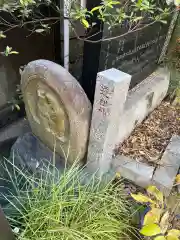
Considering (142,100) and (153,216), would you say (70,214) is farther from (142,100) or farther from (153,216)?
(142,100)

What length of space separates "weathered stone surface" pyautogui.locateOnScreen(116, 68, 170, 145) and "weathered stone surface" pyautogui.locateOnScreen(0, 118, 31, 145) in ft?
4.59

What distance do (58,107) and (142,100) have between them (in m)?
0.93

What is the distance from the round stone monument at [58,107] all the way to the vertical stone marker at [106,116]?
0.30 ft

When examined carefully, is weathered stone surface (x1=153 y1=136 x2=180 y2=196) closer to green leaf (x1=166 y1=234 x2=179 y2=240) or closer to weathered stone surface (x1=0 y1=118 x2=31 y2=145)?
green leaf (x1=166 y1=234 x2=179 y2=240)

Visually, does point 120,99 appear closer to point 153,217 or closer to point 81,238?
point 153,217

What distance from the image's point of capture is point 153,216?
1.54 metres

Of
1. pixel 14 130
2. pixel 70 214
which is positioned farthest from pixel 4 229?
pixel 14 130

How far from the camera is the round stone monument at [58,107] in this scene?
5.62ft

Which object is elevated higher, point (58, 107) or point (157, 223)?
point (58, 107)

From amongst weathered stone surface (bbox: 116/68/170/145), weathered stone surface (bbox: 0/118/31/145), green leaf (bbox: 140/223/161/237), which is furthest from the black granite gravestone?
weathered stone surface (bbox: 0/118/31/145)

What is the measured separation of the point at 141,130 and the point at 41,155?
1.04 metres

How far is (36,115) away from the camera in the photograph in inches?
85.3

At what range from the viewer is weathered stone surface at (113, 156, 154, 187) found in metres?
1.96

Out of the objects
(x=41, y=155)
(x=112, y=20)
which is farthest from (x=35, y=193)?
(x=112, y=20)
